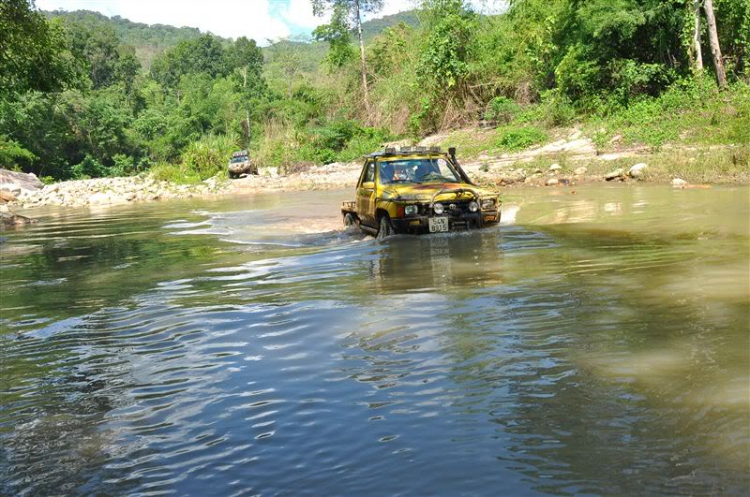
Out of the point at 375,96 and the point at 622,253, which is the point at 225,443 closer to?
the point at 622,253

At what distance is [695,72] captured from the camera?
25.1 meters

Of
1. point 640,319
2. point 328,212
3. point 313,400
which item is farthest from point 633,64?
point 313,400

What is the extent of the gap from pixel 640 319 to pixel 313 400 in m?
2.79

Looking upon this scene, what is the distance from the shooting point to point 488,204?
11641 mm

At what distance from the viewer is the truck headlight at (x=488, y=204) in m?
11.6

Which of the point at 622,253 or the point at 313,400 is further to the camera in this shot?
the point at 622,253

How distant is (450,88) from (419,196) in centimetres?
2474

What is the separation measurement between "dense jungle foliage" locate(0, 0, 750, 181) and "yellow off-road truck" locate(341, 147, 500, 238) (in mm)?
11491

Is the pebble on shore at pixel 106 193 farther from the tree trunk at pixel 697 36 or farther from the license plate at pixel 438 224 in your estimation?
the license plate at pixel 438 224

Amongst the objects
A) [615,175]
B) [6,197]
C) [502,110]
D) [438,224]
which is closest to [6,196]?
[6,197]

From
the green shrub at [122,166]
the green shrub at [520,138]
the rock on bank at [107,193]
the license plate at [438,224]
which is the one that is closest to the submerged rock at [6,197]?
the rock on bank at [107,193]

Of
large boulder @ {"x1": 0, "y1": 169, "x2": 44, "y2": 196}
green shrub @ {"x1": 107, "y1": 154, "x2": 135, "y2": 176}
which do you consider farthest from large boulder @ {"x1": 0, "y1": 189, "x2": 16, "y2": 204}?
green shrub @ {"x1": 107, "y1": 154, "x2": 135, "y2": 176}

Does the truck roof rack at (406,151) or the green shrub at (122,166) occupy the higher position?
the green shrub at (122,166)

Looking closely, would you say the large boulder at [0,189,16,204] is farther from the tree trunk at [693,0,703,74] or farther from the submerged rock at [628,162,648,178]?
the tree trunk at [693,0,703,74]
